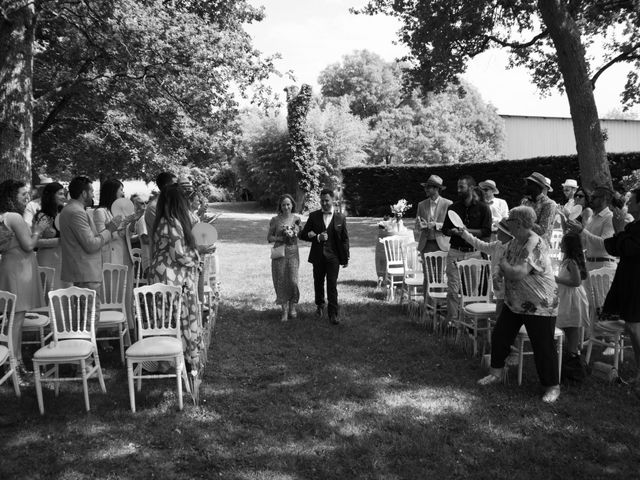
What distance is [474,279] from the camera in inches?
275

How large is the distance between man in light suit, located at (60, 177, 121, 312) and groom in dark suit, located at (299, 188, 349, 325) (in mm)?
2940

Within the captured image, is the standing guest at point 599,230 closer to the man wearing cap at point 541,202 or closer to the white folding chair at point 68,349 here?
the man wearing cap at point 541,202

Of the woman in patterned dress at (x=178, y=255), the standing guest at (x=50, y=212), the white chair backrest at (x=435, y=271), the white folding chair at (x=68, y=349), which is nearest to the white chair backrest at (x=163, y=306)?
the woman in patterned dress at (x=178, y=255)

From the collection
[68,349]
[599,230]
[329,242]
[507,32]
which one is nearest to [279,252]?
[329,242]

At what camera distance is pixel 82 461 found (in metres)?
3.96

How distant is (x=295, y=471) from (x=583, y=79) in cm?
1090

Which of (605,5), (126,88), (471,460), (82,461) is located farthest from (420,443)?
(605,5)

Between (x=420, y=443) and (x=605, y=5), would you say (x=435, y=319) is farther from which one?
(x=605, y=5)

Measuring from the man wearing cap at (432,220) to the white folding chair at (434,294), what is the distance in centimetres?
21

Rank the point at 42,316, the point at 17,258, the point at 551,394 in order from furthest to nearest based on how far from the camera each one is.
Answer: the point at 42,316
the point at 17,258
the point at 551,394

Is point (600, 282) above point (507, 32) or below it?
below

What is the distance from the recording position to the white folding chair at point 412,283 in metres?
8.23

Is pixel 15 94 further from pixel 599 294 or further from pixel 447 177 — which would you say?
pixel 447 177

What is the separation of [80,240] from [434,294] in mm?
4361
